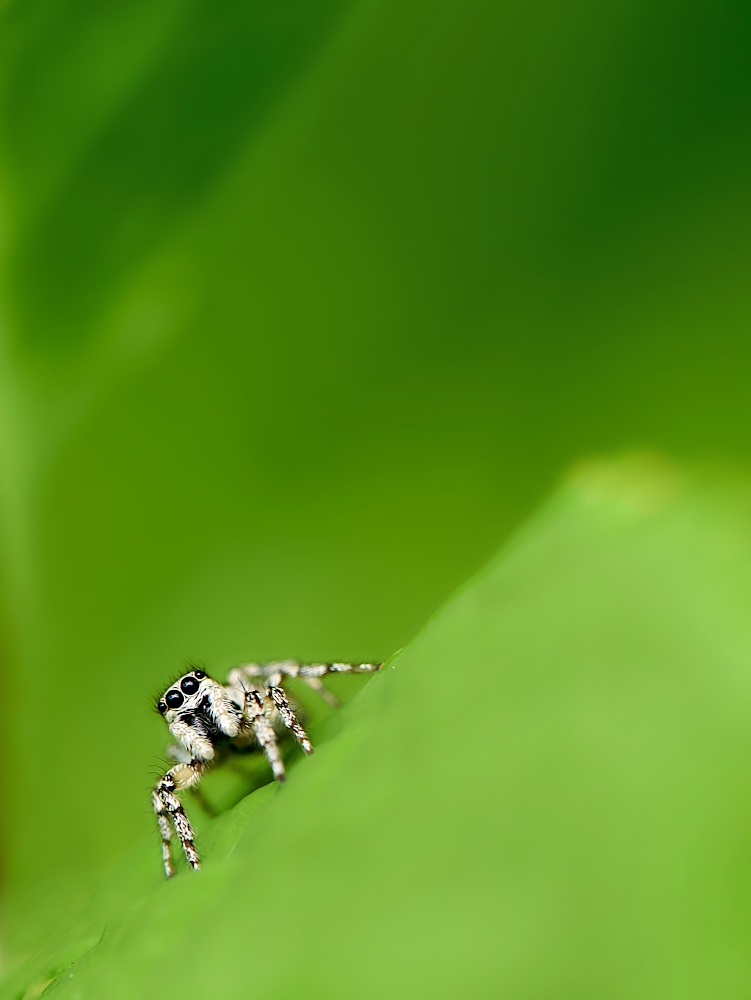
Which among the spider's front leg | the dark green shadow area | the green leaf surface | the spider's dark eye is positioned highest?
the dark green shadow area

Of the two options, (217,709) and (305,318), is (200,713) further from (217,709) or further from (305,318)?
(305,318)

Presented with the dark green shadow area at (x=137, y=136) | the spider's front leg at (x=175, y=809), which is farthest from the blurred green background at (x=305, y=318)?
the spider's front leg at (x=175, y=809)

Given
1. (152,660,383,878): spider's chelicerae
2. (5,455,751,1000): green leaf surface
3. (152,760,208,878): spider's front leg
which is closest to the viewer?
(5,455,751,1000): green leaf surface

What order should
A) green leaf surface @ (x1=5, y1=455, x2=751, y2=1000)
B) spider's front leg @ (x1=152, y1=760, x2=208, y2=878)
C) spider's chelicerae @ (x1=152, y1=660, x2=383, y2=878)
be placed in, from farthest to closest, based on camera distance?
spider's chelicerae @ (x1=152, y1=660, x2=383, y2=878) → spider's front leg @ (x1=152, y1=760, x2=208, y2=878) → green leaf surface @ (x1=5, y1=455, x2=751, y2=1000)

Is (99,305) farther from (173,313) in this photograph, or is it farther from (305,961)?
(305,961)

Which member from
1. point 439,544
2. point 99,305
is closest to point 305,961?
point 439,544

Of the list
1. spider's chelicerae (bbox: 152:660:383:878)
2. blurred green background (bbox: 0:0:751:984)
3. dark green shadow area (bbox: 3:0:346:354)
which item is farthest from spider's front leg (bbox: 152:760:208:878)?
dark green shadow area (bbox: 3:0:346:354)

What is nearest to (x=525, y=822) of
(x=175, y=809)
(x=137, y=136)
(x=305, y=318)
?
(x=175, y=809)

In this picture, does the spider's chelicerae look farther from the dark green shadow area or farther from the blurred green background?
the dark green shadow area
